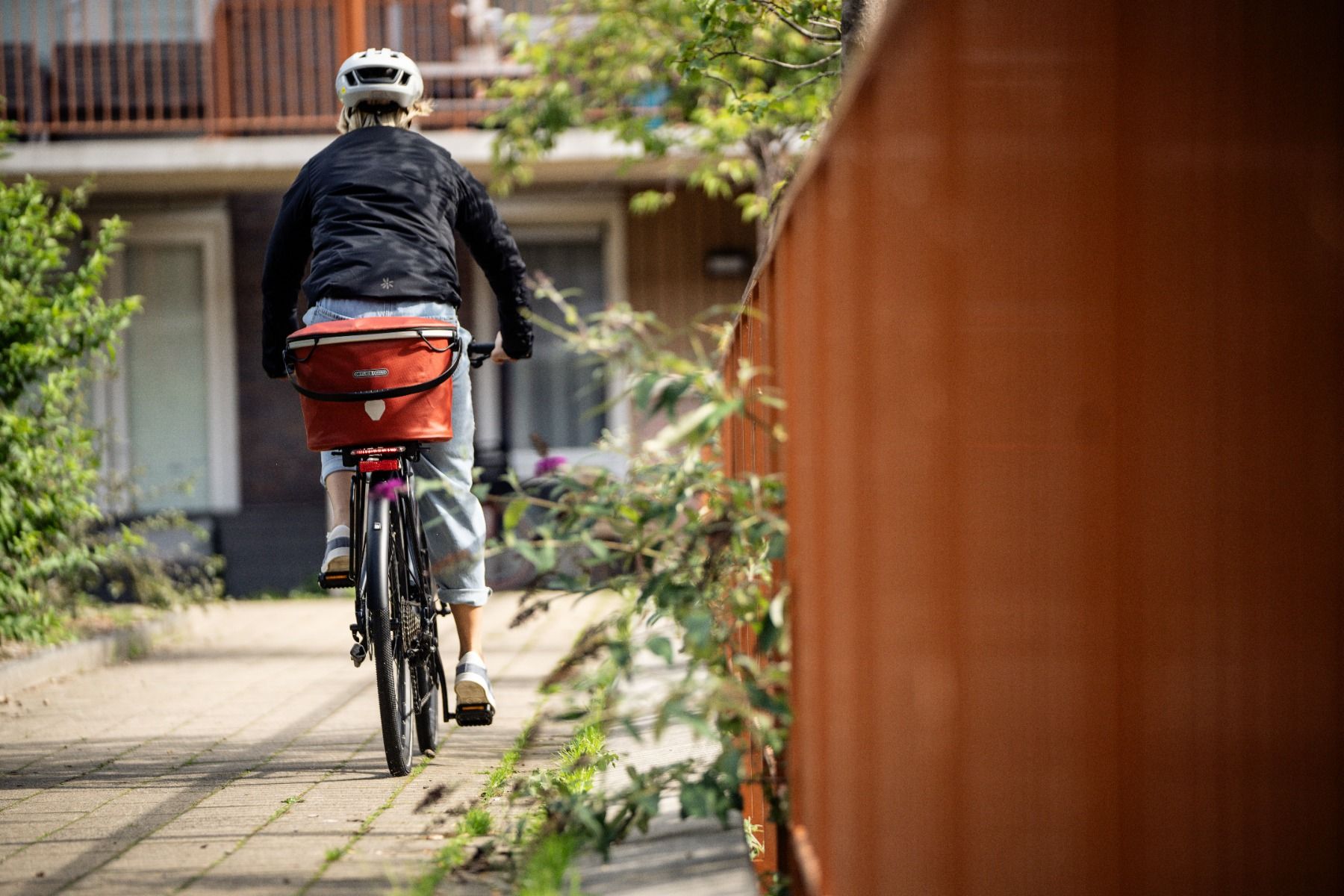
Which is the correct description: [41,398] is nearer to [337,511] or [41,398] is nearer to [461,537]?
[337,511]

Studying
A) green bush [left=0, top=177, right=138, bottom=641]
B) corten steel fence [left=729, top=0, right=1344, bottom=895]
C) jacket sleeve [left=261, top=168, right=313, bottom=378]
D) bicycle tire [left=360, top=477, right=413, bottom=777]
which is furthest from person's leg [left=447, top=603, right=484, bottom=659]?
green bush [left=0, top=177, right=138, bottom=641]

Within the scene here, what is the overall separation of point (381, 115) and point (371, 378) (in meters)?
1.00

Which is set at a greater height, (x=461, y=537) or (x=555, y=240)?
(x=555, y=240)

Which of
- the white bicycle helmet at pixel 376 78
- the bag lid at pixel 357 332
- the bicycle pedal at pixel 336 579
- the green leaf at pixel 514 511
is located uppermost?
the white bicycle helmet at pixel 376 78

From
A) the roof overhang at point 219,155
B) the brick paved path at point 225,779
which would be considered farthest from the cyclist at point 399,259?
the roof overhang at point 219,155

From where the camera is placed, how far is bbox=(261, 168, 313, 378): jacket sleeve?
Answer: 3.84 m

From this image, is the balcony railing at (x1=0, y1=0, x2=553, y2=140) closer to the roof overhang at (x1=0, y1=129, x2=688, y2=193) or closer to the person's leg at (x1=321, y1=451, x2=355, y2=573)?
the roof overhang at (x1=0, y1=129, x2=688, y2=193)

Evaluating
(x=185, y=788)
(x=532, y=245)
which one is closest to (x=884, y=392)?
(x=185, y=788)

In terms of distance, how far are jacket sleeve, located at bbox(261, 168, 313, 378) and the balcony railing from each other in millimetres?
6712

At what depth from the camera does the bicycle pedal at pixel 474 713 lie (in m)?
3.72

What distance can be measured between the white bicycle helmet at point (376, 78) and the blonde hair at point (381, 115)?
0.04 meters

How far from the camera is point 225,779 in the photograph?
3670 mm

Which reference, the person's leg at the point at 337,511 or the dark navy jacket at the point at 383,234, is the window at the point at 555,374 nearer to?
the dark navy jacket at the point at 383,234

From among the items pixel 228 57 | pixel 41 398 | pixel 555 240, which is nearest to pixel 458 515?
pixel 41 398
